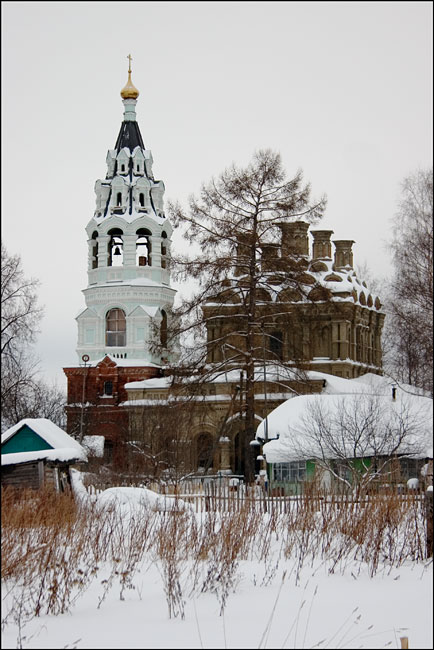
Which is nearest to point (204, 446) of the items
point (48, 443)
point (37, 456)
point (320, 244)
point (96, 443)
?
point (96, 443)

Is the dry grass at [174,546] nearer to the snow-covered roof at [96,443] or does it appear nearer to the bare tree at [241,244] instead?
the bare tree at [241,244]

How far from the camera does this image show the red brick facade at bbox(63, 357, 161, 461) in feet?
152

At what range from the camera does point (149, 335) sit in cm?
3531

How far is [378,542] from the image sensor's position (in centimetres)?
1329

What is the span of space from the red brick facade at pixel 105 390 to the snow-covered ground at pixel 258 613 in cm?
3305

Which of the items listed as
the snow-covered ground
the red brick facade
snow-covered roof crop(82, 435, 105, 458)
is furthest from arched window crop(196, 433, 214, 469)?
the snow-covered ground

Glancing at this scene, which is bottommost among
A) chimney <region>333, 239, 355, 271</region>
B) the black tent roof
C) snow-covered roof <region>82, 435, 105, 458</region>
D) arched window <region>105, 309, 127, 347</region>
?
snow-covered roof <region>82, 435, 105, 458</region>

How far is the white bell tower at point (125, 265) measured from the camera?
49.3 m

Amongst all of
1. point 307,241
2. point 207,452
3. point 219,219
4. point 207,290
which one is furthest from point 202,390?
point 307,241

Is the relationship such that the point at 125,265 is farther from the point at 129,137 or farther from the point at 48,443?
the point at 48,443

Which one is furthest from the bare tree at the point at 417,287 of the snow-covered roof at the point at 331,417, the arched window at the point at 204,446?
the arched window at the point at 204,446

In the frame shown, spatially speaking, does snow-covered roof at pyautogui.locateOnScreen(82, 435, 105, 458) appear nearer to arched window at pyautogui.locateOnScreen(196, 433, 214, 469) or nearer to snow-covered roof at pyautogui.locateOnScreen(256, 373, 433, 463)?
arched window at pyautogui.locateOnScreen(196, 433, 214, 469)

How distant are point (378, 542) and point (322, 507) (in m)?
1.67

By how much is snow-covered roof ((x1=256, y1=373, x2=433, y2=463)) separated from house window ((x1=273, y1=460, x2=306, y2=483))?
0.99m
